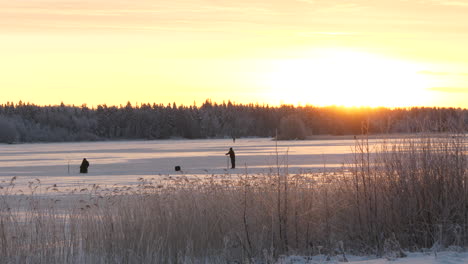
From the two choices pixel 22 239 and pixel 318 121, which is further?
pixel 318 121

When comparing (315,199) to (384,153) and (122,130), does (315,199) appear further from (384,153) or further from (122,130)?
(122,130)

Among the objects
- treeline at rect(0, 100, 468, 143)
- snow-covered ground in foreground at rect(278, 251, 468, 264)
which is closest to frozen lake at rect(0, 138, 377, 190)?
snow-covered ground in foreground at rect(278, 251, 468, 264)

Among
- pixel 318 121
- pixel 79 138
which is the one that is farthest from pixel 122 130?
pixel 318 121

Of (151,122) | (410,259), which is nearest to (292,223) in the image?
(410,259)

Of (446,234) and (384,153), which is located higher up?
(384,153)

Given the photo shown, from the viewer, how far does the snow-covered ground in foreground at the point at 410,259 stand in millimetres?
10102

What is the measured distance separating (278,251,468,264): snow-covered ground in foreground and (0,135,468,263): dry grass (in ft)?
0.91

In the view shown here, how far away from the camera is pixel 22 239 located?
464 inches

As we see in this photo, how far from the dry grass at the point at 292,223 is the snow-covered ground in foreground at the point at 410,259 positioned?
28cm

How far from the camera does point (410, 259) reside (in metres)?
10.5

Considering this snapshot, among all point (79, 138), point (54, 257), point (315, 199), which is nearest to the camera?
point (54, 257)

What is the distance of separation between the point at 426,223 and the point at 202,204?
441cm

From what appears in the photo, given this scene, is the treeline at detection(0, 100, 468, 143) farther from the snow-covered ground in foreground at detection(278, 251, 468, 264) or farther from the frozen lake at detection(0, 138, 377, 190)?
the snow-covered ground in foreground at detection(278, 251, 468, 264)

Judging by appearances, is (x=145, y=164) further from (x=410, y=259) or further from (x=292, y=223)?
(x=410, y=259)
